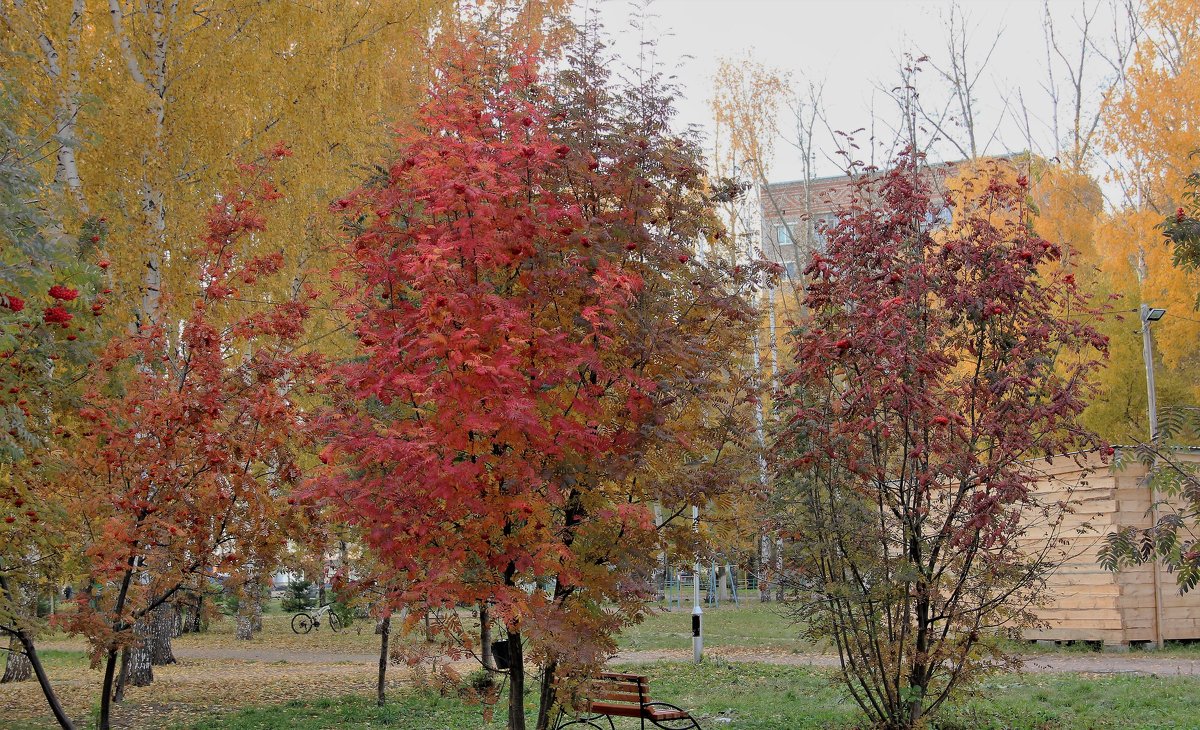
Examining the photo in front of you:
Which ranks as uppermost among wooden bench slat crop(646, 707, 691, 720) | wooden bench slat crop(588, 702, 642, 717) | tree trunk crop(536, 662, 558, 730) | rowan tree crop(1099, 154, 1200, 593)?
rowan tree crop(1099, 154, 1200, 593)

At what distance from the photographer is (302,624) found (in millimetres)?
22609

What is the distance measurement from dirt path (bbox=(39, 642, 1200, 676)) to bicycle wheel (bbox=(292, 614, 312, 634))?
10.6 feet

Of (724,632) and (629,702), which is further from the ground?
(629,702)

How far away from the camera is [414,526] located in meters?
4.91

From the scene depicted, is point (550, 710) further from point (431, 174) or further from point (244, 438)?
point (431, 174)

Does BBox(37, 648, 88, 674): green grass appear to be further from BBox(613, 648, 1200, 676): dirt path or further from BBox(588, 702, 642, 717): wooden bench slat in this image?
BBox(588, 702, 642, 717): wooden bench slat

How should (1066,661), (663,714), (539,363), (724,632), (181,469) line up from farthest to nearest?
(724,632)
(1066,661)
(663,714)
(181,469)
(539,363)

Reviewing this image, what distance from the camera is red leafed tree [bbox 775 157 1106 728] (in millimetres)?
6586

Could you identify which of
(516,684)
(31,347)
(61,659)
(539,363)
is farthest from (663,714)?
(61,659)

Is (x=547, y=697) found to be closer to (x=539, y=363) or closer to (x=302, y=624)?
(x=539, y=363)

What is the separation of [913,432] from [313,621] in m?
18.8

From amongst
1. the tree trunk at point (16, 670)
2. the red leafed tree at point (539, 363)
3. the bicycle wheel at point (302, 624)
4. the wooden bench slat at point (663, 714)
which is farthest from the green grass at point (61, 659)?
the red leafed tree at point (539, 363)

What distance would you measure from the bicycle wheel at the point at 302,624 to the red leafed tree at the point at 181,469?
1624 centimetres

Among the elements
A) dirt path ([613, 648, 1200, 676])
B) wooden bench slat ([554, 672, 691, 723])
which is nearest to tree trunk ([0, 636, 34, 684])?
dirt path ([613, 648, 1200, 676])
